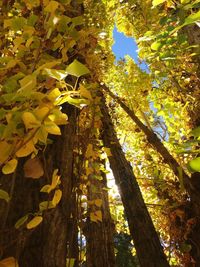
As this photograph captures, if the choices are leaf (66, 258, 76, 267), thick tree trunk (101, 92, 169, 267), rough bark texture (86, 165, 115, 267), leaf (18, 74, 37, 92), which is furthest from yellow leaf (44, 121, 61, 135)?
thick tree trunk (101, 92, 169, 267)

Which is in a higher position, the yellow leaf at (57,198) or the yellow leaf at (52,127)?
the yellow leaf at (52,127)

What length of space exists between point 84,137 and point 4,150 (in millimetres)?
976

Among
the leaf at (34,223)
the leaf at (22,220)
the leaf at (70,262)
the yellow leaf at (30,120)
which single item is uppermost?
the yellow leaf at (30,120)

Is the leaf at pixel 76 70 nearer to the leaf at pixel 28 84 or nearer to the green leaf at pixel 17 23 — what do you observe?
the leaf at pixel 28 84

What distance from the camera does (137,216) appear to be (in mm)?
3984

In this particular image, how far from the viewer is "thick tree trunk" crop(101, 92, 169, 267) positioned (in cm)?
362

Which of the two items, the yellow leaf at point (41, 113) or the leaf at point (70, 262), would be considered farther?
the leaf at point (70, 262)

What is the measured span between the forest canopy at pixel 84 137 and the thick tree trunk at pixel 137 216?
0.01 metres

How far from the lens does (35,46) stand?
1.45 meters

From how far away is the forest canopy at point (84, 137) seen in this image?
3.03ft

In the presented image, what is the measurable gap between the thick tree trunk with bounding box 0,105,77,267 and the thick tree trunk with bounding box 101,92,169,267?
2.60 m

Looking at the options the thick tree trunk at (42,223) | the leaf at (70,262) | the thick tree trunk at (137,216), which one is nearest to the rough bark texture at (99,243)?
the thick tree trunk at (137,216)

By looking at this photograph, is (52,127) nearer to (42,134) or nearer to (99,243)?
(42,134)

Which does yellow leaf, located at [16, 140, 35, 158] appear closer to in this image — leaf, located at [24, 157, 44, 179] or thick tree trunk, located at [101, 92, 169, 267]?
leaf, located at [24, 157, 44, 179]
